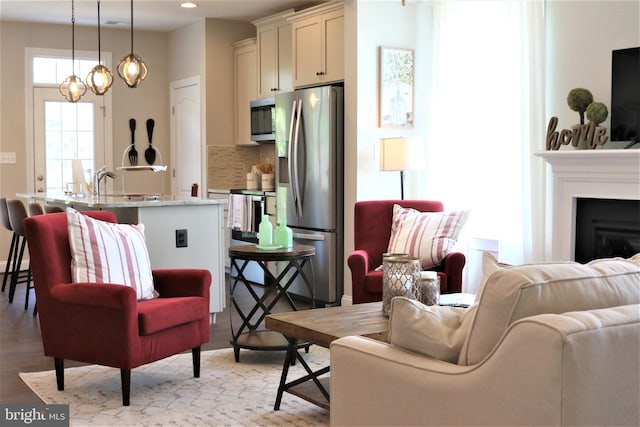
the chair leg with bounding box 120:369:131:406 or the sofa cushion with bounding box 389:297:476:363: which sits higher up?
the sofa cushion with bounding box 389:297:476:363

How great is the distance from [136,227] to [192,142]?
172 inches

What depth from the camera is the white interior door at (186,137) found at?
8.34m

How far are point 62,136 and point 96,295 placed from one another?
5.40 metres

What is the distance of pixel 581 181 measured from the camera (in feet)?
16.0

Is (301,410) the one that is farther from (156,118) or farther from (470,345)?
(156,118)

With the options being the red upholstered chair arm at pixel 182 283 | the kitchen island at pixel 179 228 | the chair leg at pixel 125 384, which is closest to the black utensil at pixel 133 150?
the kitchen island at pixel 179 228

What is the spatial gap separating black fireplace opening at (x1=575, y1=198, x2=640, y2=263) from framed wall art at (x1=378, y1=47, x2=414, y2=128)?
1806mm

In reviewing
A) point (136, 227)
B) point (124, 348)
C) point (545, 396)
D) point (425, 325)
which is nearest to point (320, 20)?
point (136, 227)

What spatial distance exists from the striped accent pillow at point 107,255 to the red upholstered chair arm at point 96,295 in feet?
0.39

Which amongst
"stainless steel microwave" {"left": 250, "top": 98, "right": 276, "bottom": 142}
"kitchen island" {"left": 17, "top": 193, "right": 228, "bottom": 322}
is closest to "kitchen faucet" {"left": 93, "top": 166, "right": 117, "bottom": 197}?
"kitchen island" {"left": 17, "top": 193, "right": 228, "bottom": 322}

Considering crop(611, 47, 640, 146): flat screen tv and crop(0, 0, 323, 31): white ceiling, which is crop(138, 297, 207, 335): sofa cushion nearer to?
crop(611, 47, 640, 146): flat screen tv

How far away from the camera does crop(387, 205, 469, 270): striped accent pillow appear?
16.3 feet

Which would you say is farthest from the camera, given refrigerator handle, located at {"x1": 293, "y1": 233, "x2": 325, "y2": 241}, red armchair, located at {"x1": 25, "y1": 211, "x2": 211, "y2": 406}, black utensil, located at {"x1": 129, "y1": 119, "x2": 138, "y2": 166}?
black utensil, located at {"x1": 129, "y1": 119, "x2": 138, "y2": 166}

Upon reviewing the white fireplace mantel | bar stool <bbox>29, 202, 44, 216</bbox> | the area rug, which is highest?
the white fireplace mantel
